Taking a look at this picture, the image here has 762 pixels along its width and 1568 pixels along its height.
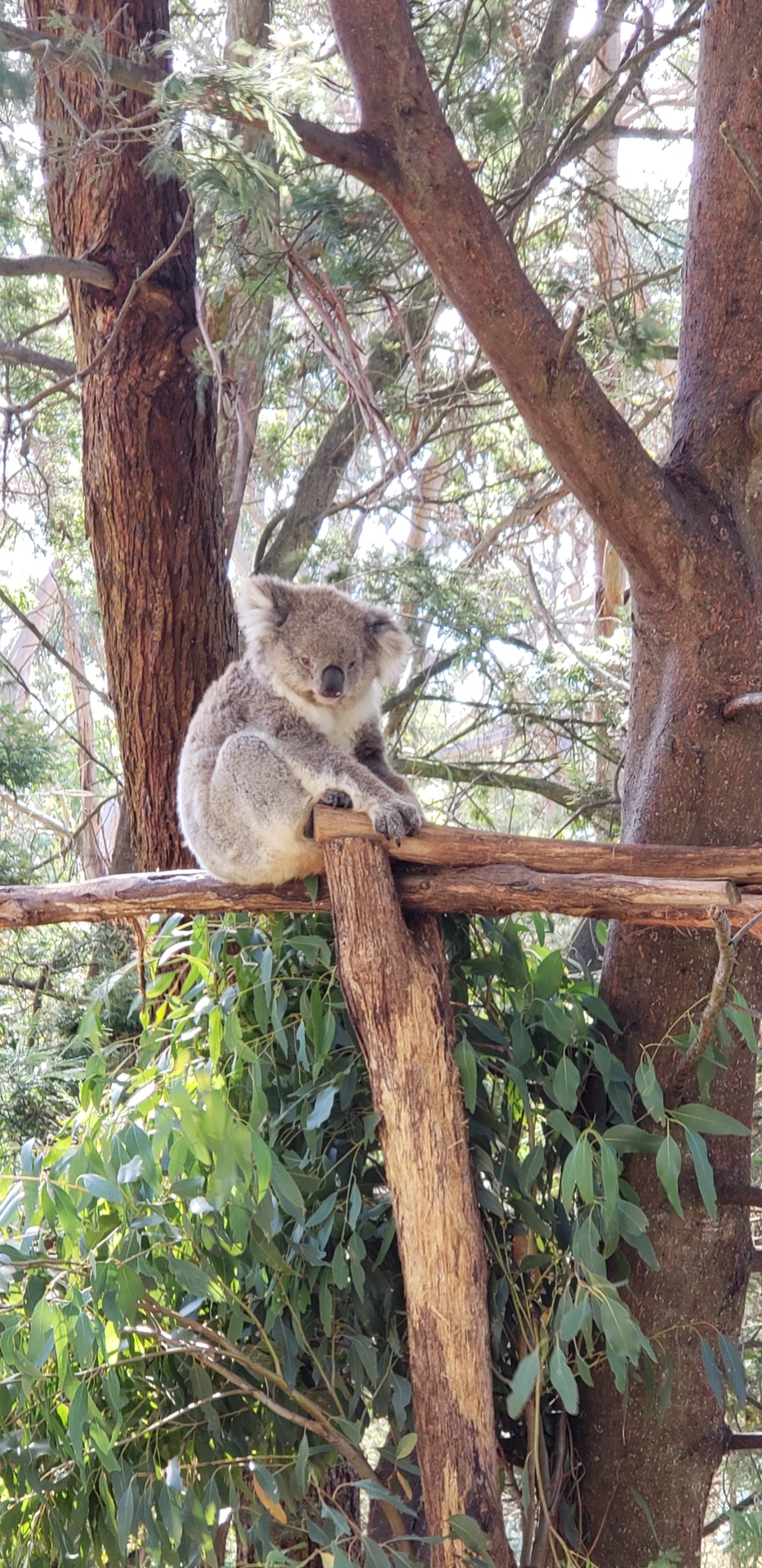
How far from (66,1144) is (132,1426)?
23.3 inches

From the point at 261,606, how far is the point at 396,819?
86 cm

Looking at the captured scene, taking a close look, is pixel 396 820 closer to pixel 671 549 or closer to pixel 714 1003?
pixel 714 1003

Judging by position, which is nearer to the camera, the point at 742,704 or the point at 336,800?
the point at 742,704

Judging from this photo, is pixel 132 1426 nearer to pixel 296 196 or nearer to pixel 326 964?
pixel 326 964

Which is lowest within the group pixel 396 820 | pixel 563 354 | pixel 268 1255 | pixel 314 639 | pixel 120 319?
pixel 268 1255

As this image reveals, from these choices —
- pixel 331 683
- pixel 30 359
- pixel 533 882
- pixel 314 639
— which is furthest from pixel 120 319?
pixel 533 882

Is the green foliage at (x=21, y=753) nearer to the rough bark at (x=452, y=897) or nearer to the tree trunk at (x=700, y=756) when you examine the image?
the rough bark at (x=452, y=897)

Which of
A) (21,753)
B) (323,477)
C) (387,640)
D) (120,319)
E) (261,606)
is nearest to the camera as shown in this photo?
(261,606)

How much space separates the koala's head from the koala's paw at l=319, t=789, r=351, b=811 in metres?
0.29

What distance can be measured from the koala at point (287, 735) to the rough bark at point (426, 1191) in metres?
0.35

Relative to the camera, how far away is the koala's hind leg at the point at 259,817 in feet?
9.64

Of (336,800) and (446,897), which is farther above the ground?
(336,800)

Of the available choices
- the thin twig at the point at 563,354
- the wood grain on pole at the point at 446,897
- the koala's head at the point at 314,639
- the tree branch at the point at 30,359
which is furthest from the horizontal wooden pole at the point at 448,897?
the tree branch at the point at 30,359

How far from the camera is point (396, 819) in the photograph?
263 cm
